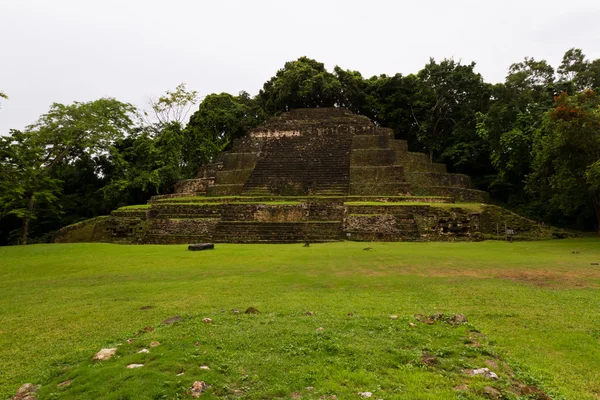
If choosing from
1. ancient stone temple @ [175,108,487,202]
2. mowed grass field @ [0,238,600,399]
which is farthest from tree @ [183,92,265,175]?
mowed grass field @ [0,238,600,399]

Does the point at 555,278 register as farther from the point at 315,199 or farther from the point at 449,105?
the point at 449,105

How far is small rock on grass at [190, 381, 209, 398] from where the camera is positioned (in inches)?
106

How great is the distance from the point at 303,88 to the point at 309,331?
26005 millimetres

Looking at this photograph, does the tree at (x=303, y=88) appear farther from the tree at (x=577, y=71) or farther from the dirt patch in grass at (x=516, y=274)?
Result: the dirt patch in grass at (x=516, y=274)

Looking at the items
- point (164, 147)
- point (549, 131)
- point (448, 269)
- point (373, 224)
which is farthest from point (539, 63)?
point (164, 147)

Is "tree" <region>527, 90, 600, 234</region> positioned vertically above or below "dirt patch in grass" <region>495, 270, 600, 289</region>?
above

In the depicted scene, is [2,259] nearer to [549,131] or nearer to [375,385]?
[375,385]

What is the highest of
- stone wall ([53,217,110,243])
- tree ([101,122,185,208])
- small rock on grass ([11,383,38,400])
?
tree ([101,122,185,208])

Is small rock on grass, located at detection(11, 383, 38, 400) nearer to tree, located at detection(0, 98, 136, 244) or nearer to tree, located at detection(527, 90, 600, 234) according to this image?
tree, located at detection(527, 90, 600, 234)

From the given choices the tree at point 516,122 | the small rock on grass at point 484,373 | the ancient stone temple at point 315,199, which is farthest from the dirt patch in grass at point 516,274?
the tree at point 516,122

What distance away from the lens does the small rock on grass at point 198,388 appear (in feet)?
8.87

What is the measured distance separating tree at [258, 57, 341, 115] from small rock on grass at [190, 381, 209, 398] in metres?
26.7

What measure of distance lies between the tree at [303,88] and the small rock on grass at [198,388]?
87.7 ft

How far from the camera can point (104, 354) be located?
11.2ft
